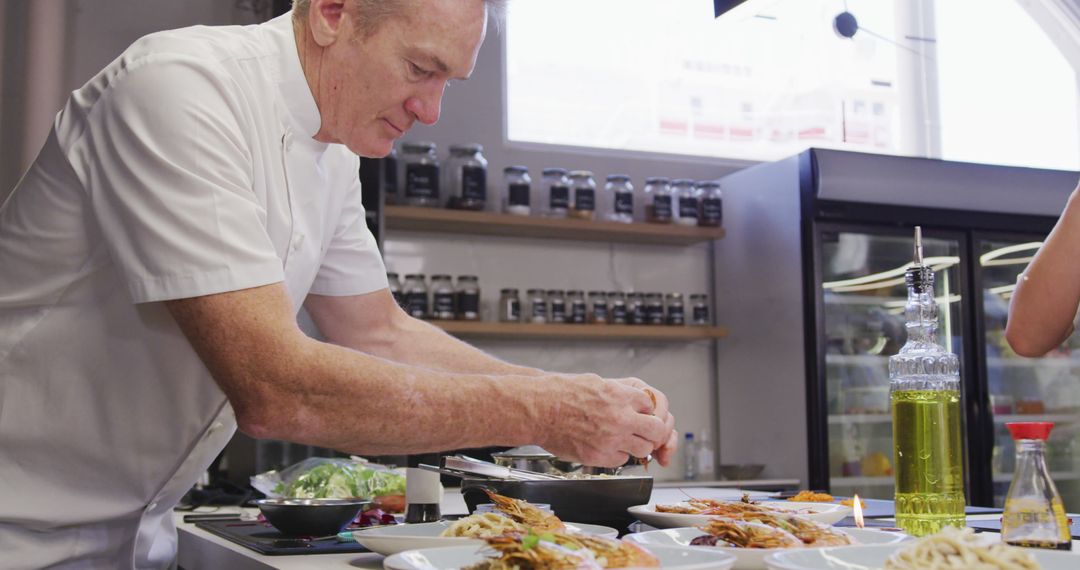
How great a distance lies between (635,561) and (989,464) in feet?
11.7

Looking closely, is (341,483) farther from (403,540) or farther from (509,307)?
(509,307)

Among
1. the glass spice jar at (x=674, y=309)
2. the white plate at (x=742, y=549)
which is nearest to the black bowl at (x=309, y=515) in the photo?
the white plate at (x=742, y=549)

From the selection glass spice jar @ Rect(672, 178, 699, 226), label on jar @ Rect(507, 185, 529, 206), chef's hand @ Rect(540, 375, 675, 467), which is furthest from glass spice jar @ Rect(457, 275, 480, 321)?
chef's hand @ Rect(540, 375, 675, 467)

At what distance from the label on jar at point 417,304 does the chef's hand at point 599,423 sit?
2.56 meters

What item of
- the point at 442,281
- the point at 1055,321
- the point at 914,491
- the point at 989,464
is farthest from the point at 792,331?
the point at 914,491

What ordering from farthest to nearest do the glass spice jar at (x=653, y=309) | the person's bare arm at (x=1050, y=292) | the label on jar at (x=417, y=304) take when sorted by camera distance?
the glass spice jar at (x=653, y=309)
the label on jar at (x=417, y=304)
the person's bare arm at (x=1050, y=292)

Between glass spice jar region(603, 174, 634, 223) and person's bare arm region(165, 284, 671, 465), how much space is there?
10.0 feet

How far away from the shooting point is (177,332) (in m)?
1.32

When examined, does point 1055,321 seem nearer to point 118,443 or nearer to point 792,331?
point 118,443

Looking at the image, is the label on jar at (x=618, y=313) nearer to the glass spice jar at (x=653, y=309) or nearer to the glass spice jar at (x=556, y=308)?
the glass spice jar at (x=653, y=309)

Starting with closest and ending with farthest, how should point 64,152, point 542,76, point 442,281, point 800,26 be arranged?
1. point 64,152
2. point 442,281
3. point 542,76
4. point 800,26

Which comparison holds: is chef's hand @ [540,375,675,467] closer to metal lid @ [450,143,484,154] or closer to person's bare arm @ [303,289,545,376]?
person's bare arm @ [303,289,545,376]

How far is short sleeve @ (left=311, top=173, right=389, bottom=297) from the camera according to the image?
1.78 metres

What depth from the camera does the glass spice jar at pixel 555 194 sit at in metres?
4.12
